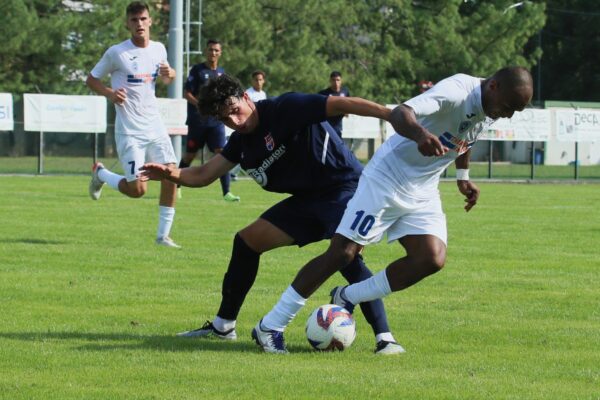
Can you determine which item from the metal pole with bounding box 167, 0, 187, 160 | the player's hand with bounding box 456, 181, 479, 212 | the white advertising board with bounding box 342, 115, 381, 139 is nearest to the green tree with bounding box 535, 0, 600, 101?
the white advertising board with bounding box 342, 115, 381, 139

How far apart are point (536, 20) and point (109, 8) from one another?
20997 millimetres

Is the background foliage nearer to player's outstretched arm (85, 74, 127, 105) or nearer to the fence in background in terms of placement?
the fence in background

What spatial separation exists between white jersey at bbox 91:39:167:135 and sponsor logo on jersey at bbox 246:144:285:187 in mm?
5905

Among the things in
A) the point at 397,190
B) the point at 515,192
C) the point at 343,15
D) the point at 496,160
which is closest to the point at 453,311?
the point at 397,190

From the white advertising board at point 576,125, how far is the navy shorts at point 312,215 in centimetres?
2478

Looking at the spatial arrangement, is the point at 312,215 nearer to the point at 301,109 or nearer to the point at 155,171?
the point at 301,109

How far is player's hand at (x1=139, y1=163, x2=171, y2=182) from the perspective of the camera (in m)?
7.46

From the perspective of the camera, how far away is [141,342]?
7.52m

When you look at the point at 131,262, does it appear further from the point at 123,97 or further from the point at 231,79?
the point at 231,79

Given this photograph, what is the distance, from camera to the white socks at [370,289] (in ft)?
23.6

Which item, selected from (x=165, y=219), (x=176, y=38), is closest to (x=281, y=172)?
(x=165, y=219)

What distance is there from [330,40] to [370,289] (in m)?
46.4

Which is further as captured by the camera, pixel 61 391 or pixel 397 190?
pixel 397 190

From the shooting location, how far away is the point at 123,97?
13188 mm
